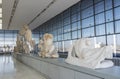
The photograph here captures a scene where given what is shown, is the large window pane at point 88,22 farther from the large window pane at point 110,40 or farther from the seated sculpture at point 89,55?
the seated sculpture at point 89,55

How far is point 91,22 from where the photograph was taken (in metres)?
12.8

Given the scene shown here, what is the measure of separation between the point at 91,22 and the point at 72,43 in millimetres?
8634

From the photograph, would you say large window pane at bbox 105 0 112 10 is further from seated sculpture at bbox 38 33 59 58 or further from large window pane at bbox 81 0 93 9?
seated sculpture at bbox 38 33 59 58

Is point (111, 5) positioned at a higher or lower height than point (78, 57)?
higher

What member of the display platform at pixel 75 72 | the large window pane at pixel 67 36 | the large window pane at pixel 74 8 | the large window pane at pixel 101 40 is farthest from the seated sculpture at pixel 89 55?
the large window pane at pixel 67 36

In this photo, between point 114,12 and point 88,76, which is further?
point 114,12

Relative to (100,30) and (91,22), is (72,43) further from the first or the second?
(91,22)

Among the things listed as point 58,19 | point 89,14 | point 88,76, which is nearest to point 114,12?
point 89,14

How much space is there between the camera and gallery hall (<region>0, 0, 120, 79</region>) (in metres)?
3.40

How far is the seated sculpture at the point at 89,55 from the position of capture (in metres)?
3.23

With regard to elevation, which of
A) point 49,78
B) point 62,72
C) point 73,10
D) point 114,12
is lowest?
point 49,78

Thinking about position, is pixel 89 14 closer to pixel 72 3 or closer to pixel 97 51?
pixel 72 3

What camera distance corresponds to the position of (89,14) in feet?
43.2

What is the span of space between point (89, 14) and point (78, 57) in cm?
962
